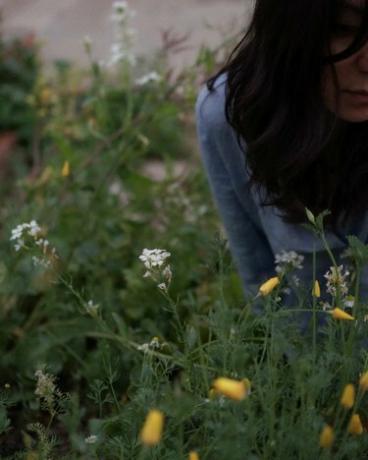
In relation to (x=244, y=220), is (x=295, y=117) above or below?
above

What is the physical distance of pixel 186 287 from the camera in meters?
2.11

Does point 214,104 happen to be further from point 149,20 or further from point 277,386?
point 149,20

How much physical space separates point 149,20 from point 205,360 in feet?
11.3

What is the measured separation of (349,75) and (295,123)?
125 mm

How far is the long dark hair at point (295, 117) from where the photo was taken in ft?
4.37

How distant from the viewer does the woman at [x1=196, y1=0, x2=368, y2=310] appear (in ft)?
4.38

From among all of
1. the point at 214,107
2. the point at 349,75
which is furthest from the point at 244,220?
the point at 349,75

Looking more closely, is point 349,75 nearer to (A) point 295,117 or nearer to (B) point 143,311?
(A) point 295,117

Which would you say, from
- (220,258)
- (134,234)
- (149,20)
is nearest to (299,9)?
(220,258)

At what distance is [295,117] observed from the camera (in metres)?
1.47

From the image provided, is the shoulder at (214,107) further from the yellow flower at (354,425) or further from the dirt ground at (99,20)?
the dirt ground at (99,20)

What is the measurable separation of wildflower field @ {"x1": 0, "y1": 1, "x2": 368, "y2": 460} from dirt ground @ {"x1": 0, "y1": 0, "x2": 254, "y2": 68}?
2.56 feet

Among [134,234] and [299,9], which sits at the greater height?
[299,9]

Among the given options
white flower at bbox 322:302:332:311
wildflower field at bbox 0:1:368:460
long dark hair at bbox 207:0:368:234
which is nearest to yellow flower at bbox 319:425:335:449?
wildflower field at bbox 0:1:368:460
